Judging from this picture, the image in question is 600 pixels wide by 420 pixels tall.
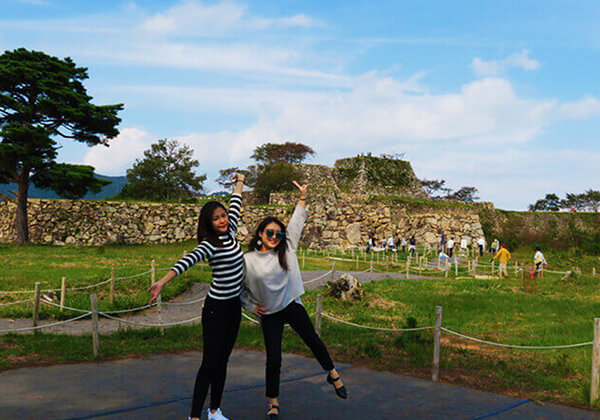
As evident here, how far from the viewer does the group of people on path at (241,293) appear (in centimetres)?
372

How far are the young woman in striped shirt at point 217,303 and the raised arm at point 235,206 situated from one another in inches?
11.1

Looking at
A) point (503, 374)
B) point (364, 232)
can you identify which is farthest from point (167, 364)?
point (364, 232)

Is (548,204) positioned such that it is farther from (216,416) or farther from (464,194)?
(216,416)

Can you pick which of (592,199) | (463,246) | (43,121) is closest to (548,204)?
(592,199)

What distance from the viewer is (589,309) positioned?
10328mm

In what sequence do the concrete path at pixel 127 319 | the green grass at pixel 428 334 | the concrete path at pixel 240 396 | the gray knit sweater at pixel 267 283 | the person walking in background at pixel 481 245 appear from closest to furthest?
the gray knit sweater at pixel 267 283 → the concrete path at pixel 240 396 → the green grass at pixel 428 334 → the concrete path at pixel 127 319 → the person walking in background at pixel 481 245

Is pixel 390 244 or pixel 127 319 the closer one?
pixel 127 319

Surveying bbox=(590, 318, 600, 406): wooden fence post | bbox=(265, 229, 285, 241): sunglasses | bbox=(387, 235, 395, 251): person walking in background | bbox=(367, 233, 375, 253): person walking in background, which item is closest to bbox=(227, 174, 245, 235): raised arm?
bbox=(265, 229, 285, 241): sunglasses

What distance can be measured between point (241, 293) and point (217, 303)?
0.34m

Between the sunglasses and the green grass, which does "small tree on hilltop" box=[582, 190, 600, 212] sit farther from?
the sunglasses

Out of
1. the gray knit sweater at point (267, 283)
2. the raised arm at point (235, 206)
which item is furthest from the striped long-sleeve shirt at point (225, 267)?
the raised arm at point (235, 206)

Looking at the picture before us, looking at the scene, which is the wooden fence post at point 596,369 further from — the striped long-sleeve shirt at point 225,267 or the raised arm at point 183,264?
the raised arm at point 183,264

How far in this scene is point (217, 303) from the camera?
3736 mm

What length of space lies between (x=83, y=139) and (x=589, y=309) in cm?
2047
